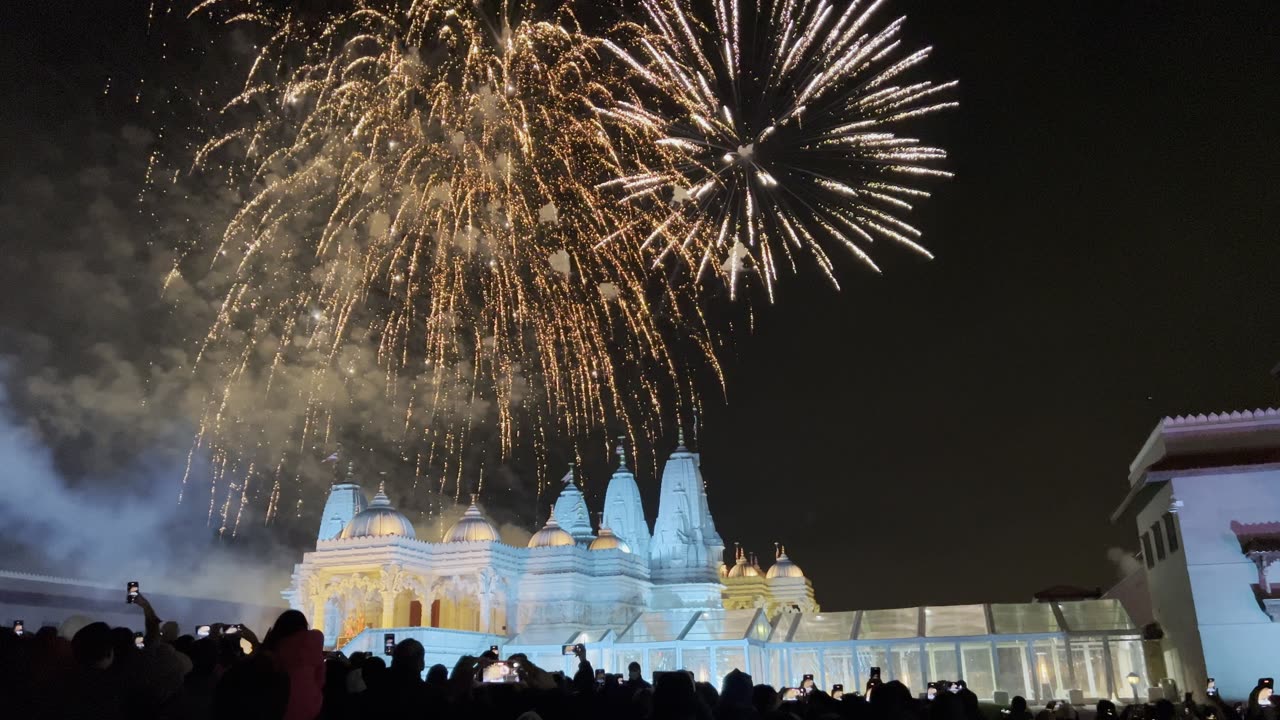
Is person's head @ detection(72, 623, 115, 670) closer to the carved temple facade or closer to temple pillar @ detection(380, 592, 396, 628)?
the carved temple facade

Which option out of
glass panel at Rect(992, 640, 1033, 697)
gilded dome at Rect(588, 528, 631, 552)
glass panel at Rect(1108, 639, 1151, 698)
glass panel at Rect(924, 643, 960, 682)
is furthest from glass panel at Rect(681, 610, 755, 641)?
gilded dome at Rect(588, 528, 631, 552)

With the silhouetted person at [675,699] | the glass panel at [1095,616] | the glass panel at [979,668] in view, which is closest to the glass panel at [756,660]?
the glass panel at [979,668]

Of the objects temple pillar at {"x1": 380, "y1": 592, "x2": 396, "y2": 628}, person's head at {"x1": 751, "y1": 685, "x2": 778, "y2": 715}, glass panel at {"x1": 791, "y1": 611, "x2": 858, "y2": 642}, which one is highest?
temple pillar at {"x1": 380, "y1": 592, "x2": 396, "y2": 628}

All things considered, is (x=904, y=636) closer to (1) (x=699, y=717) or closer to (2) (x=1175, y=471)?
(2) (x=1175, y=471)

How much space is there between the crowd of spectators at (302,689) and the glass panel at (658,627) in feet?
86.5

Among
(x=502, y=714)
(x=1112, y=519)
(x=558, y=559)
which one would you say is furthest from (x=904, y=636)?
(x=502, y=714)

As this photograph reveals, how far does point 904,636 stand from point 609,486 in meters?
32.0

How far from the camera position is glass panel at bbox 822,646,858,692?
99.2ft

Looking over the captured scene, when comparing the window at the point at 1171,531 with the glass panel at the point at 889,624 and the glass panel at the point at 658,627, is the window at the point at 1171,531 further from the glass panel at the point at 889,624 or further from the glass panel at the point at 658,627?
the glass panel at the point at 658,627

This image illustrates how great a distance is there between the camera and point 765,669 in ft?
105

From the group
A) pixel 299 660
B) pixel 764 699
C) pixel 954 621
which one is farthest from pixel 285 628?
pixel 954 621

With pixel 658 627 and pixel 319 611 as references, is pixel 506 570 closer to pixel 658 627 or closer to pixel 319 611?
pixel 319 611

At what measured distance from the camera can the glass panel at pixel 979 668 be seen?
28502mm

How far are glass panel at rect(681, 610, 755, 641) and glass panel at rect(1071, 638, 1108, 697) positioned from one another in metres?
10.3
